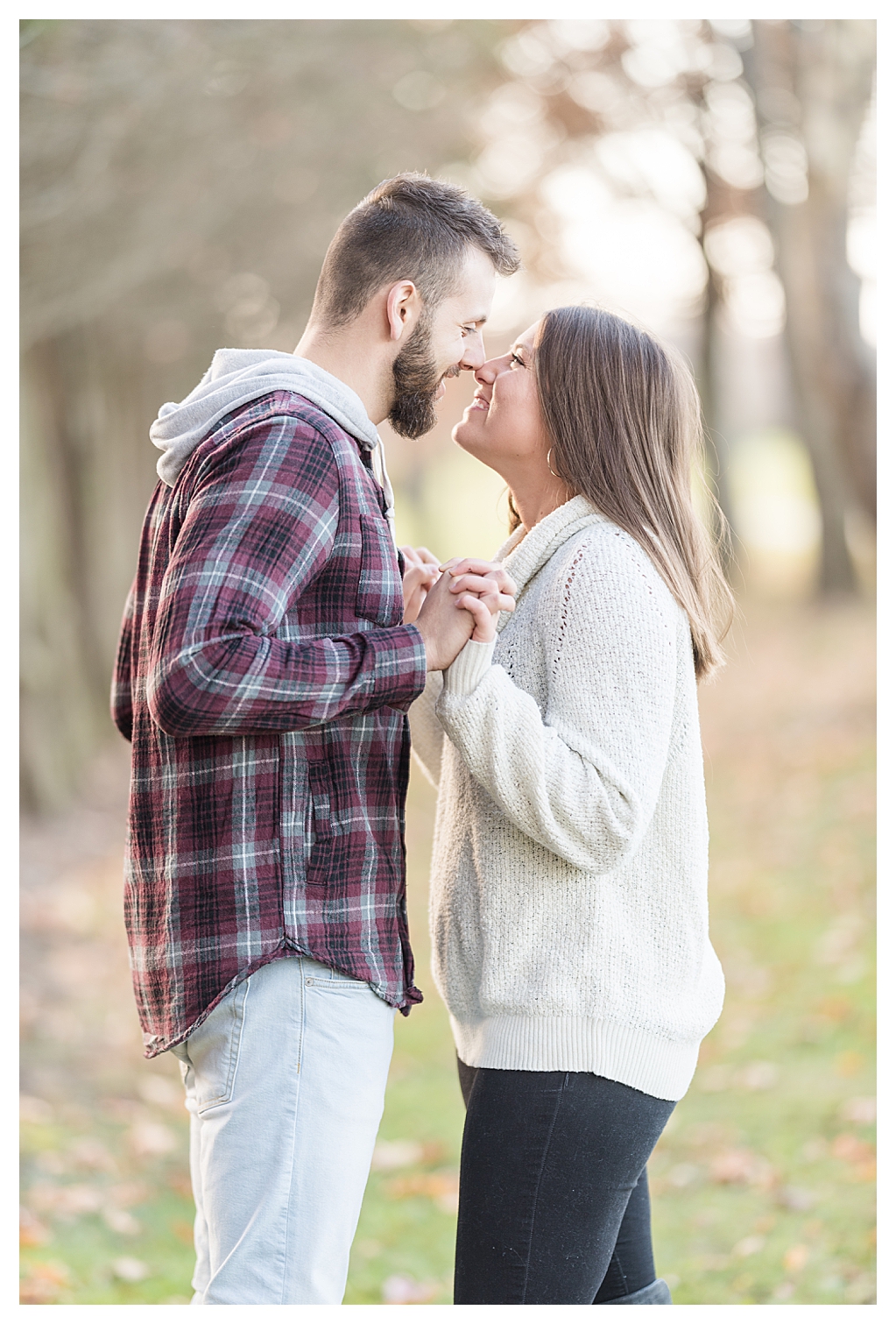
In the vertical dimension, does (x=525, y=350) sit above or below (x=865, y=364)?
below

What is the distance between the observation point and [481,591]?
2.04 m

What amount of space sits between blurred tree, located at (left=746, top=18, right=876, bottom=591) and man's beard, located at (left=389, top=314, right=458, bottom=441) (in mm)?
7944

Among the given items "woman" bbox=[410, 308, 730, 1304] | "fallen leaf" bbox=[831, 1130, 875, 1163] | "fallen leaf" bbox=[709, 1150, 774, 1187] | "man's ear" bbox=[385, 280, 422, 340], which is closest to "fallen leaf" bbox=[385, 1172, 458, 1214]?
"fallen leaf" bbox=[709, 1150, 774, 1187]

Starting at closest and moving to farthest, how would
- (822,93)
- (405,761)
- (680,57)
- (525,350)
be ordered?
1. (405,761)
2. (525,350)
3. (822,93)
4. (680,57)

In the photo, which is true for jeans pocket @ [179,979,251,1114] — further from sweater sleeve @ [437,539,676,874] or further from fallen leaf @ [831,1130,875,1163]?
fallen leaf @ [831,1130,875,1163]

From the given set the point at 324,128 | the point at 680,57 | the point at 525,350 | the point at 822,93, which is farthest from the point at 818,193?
the point at 525,350

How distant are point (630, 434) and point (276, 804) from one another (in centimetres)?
96

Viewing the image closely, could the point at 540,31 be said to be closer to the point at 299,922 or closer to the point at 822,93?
the point at 822,93

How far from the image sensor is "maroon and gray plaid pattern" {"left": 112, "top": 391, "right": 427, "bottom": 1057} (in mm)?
1845

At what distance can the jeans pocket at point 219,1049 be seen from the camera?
1.95 m

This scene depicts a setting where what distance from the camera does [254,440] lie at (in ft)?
6.41

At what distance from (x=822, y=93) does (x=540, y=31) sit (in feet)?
14.8

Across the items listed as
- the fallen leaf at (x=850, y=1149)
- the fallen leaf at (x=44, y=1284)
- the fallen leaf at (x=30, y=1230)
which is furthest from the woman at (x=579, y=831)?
the fallen leaf at (x=850, y=1149)

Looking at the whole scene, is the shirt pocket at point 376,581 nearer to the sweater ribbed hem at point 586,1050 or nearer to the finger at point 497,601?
the finger at point 497,601
